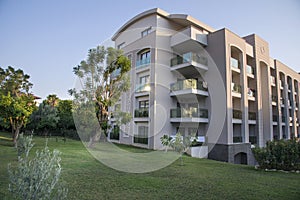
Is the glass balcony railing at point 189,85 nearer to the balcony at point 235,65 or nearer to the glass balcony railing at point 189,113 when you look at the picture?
the glass balcony railing at point 189,113

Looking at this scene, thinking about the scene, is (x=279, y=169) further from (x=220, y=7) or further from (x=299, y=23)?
(x=220, y=7)

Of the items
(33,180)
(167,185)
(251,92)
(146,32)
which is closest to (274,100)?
(251,92)

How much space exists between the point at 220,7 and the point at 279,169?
734cm

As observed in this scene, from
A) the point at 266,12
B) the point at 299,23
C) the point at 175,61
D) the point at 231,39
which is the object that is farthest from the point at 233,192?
the point at 231,39

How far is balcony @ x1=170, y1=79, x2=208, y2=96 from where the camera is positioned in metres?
14.1

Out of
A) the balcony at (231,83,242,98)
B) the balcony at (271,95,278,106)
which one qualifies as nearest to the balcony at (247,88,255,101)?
the balcony at (231,83,242,98)

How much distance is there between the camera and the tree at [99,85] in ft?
36.8

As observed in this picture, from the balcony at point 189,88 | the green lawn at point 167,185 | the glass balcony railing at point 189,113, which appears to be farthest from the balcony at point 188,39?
the green lawn at point 167,185

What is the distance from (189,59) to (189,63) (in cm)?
33

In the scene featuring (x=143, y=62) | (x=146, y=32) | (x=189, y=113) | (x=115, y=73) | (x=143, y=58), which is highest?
(x=146, y=32)

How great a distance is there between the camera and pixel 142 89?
16219 mm

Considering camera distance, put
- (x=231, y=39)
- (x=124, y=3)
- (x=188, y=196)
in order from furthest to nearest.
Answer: (x=231, y=39)
(x=124, y=3)
(x=188, y=196)

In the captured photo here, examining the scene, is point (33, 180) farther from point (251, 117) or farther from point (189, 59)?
point (251, 117)

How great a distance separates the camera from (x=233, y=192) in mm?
4758
